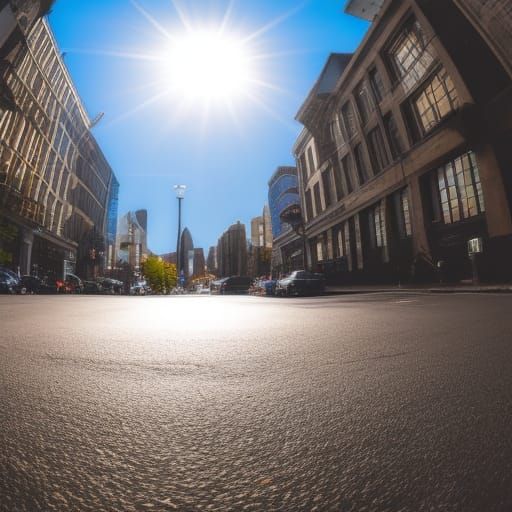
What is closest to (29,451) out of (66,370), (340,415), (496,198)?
(340,415)

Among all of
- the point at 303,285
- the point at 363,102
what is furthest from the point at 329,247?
the point at 303,285

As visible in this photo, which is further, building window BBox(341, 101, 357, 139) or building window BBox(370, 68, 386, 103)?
building window BBox(341, 101, 357, 139)

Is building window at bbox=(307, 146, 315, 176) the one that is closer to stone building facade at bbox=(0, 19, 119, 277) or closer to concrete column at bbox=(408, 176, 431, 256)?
concrete column at bbox=(408, 176, 431, 256)

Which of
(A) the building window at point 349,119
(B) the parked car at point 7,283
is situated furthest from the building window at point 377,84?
(B) the parked car at point 7,283

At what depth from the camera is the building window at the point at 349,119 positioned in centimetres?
3268

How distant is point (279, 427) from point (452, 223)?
879 inches

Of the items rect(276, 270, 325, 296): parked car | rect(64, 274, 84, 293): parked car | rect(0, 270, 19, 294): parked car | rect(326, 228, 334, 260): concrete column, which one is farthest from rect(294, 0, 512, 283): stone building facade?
rect(64, 274, 84, 293): parked car

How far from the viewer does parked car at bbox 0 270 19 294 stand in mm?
21062

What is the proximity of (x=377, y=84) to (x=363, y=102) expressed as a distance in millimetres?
2419

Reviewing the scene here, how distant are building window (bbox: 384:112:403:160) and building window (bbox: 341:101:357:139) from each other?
17.1 feet

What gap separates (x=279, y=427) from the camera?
4.32 ft

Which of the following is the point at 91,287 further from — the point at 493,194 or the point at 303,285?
the point at 493,194

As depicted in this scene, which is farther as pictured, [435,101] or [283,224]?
[283,224]

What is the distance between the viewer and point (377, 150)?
94.9ft
